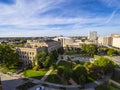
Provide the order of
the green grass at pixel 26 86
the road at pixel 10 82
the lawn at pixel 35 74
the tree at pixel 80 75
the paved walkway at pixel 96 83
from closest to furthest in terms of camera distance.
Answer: the green grass at pixel 26 86
the road at pixel 10 82
the tree at pixel 80 75
the paved walkway at pixel 96 83
the lawn at pixel 35 74

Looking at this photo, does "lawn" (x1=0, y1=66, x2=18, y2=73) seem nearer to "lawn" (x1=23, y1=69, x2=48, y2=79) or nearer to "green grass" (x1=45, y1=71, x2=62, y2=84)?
"lawn" (x1=23, y1=69, x2=48, y2=79)

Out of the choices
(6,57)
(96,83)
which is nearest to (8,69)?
(6,57)

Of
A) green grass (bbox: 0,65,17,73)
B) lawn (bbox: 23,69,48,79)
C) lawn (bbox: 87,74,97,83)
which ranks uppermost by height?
green grass (bbox: 0,65,17,73)

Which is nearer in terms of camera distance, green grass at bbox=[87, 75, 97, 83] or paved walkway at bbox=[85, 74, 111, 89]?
paved walkway at bbox=[85, 74, 111, 89]

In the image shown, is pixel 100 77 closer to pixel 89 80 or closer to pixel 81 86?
pixel 89 80

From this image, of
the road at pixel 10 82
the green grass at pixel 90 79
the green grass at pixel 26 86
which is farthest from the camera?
the green grass at pixel 90 79

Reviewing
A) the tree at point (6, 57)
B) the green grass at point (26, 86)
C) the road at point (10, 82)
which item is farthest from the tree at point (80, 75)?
the tree at point (6, 57)

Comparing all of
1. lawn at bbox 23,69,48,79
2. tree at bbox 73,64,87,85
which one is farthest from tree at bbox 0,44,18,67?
tree at bbox 73,64,87,85

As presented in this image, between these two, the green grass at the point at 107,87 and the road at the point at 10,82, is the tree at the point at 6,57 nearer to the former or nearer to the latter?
the road at the point at 10,82

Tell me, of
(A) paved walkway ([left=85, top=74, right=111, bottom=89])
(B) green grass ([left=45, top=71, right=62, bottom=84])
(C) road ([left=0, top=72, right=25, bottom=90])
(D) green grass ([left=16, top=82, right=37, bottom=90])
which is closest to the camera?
(D) green grass ([left=16, top=82, right=37, bottom=90])

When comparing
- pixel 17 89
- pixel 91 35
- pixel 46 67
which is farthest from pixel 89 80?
pixel 91 35

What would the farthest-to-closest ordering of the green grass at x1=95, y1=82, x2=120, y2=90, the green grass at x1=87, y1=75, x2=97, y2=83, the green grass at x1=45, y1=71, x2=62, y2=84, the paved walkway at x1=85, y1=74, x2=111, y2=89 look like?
1. the green grass at x1=87, y1=75, x2=97, y2=83
2. the green grass at x1=45, y1=71, x2=62, y2=84
3. the paved walkway at x1=85, y1=74, x2=111, y2=89
4. the green grass at x1=95, y1=82, x2=120, y2=90
